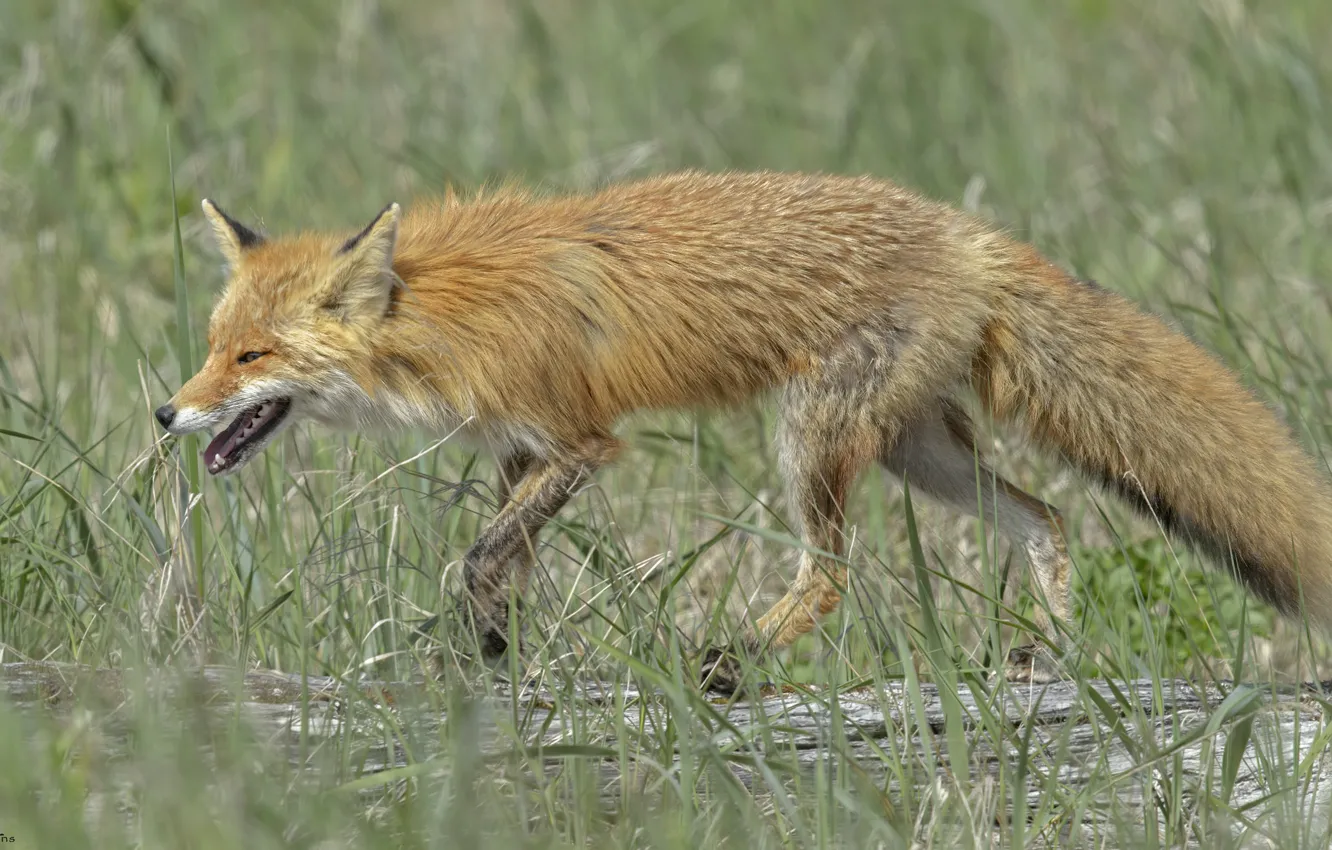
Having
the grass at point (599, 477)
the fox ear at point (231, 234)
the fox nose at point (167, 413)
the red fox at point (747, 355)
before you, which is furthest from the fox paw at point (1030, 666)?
the fox ear at point (231, 234)

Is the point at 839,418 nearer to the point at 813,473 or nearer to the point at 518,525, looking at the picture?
the point at 813,473

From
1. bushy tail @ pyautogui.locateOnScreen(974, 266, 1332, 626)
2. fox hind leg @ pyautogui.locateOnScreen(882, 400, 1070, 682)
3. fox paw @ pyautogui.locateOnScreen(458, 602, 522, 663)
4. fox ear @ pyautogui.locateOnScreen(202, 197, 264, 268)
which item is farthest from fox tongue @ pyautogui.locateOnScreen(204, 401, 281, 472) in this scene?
bushy tail @ pyautogui.locateOnScreen(974, 266, 1332, 626)

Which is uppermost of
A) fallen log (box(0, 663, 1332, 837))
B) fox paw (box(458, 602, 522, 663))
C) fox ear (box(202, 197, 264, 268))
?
fox ear (box(202, 197, 264, 268))

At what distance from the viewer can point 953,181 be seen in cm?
891

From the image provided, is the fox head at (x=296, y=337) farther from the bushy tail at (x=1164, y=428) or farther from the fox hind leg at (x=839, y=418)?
the bushy tail at (x=1164, y=428)

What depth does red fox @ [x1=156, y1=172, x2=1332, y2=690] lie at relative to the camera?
482cm

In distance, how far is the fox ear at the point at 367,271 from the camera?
4.77 meters

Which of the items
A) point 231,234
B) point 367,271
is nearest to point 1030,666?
point 367,271

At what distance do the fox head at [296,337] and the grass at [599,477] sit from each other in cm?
20

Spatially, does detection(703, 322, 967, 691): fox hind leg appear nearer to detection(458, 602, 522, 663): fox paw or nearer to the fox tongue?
detection(458, 602, 522, 663): fox paw

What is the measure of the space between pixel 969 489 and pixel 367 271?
2.21 metres

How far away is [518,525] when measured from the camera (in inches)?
189

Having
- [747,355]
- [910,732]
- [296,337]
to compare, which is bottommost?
[910,732]

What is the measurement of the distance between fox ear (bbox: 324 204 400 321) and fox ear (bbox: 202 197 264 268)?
48 cm
